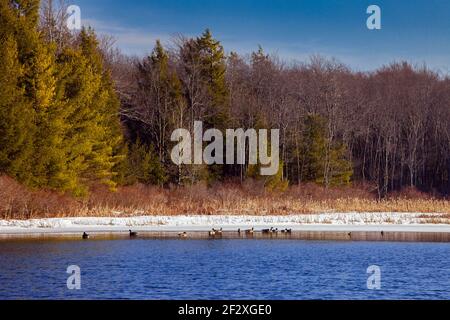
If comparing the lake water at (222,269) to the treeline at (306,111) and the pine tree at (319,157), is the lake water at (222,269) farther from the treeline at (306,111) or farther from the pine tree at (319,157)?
the pine tree at (319,157)

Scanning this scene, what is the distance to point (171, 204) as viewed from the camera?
37844 mm

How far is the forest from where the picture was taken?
36.3 metres

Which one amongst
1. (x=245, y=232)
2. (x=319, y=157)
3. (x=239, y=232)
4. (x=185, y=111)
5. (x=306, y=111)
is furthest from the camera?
(x=306, y=111)

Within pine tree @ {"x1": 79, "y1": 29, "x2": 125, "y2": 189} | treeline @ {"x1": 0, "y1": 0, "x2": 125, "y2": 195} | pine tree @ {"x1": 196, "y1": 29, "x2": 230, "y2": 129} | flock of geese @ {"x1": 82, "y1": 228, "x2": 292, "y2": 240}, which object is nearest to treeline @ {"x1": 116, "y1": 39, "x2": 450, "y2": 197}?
pine tree @ {"x1": 196, "y1": 29, "x2": 230, "y2": 129}

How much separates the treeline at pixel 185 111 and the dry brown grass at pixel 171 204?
2078 mm

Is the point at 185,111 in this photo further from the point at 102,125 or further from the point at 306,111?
the point at 306,111

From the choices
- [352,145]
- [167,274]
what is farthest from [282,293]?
[352,145]

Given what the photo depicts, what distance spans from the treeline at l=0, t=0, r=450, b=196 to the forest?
0.10 metres

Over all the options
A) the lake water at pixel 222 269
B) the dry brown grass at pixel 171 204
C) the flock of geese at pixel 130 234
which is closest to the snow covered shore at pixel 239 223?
the flock of geese at pixel 130 234

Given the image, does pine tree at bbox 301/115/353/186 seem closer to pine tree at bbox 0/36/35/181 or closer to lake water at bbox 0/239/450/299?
pine tree at bbox 0/36/35/181

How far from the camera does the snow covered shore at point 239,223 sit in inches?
1120

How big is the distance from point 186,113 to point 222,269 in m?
33.9

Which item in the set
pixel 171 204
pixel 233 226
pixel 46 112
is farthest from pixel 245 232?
pixel 46 112
